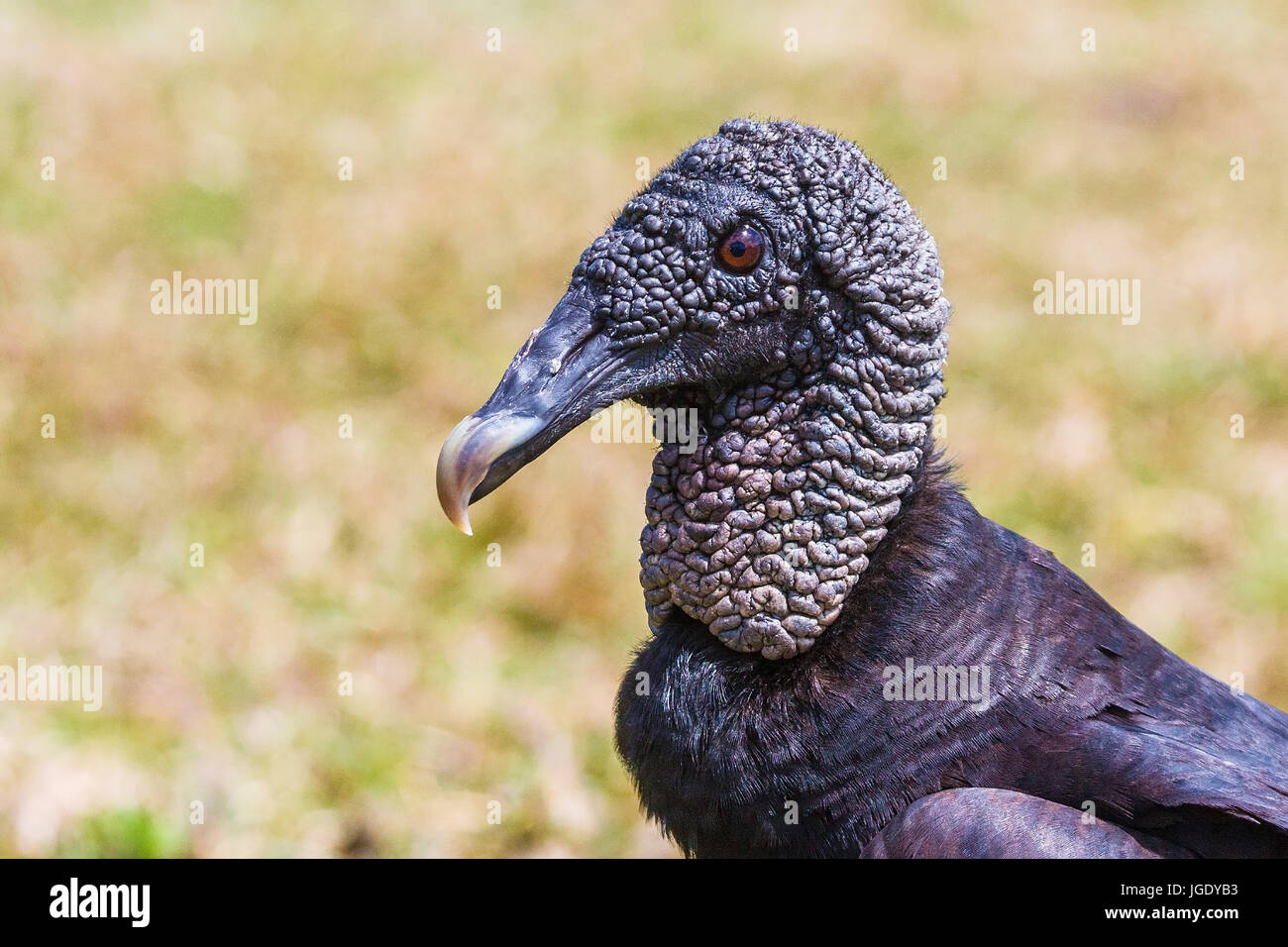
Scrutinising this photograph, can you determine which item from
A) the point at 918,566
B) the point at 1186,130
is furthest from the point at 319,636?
the point at 1186,130

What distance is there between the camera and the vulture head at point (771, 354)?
9.25 feet

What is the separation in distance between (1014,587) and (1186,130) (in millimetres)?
7074

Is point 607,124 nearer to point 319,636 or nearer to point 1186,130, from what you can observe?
point 1186,130

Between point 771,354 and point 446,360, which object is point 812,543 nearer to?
point 771,354

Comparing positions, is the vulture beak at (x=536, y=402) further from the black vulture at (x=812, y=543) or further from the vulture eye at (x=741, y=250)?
the vulture eye at (x=741, y=250)

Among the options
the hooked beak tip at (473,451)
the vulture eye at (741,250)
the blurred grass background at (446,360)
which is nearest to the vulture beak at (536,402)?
the hooked beak tip at (473,451)

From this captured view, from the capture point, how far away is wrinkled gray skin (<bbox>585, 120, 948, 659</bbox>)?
282 cm

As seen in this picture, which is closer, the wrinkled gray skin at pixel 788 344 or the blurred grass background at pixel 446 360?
the wrinkled gray skin at pixel 788 344

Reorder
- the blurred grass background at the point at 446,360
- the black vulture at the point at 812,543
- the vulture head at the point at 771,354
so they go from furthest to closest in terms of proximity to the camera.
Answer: the blurred grass background at the point at 446,360
the vulture head at the point at 771,354
the black vulture at the point at 812,543

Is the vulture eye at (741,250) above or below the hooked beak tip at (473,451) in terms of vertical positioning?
above

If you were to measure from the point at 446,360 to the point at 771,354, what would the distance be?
4039mm

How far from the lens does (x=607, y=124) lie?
28.5 feet

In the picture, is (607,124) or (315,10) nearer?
(607,124)

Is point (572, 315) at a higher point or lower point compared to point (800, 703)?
higher
